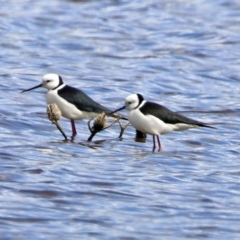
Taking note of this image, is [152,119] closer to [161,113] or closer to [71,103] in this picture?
[161,113]

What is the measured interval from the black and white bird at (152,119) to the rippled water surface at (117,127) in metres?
0.28

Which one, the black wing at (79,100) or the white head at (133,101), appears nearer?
the white head at (133,101)

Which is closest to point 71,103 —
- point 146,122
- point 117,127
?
point 146,122

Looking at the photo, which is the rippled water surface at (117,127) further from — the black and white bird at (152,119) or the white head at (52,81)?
the white head at (52,81)

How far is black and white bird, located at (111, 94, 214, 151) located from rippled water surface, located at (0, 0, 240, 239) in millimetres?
280

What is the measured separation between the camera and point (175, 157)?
10.7m

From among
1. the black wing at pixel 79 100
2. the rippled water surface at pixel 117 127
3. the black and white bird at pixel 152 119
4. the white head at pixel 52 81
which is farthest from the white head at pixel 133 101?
the white head at pixel 52 81

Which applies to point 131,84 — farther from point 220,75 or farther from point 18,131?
point 18,131

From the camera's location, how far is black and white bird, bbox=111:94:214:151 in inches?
424

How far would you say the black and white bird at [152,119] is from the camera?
35.3 feet

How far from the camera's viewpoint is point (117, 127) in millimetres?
12352

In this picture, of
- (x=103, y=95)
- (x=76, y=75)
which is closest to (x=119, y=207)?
(x=103, y=95)

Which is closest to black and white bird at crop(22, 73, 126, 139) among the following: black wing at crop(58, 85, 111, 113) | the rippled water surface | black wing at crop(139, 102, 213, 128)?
black wing at crop(58, 85, 111, 113)

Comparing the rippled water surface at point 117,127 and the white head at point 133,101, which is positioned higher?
the white head at point 133,101
